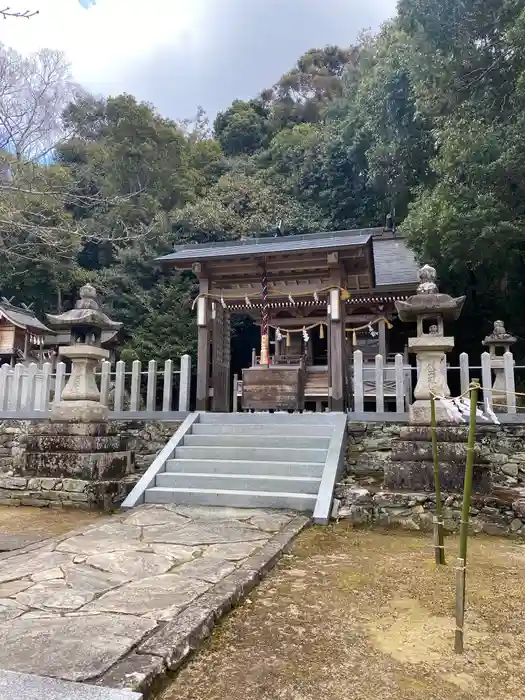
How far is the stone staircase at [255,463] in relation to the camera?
5715 millimetres

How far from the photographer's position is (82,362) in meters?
7.12

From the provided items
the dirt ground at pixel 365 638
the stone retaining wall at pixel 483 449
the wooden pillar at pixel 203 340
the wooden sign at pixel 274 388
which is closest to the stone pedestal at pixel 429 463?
the stone retaining wall at pixel 483 449

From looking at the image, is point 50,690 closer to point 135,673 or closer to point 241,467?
point 135,673

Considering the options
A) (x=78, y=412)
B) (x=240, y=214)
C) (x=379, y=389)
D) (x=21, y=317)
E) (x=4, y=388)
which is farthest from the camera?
(x=240, y=214)

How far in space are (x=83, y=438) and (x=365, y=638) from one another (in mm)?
5103

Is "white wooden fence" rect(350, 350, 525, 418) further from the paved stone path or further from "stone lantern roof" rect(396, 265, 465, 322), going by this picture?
the paved stone path

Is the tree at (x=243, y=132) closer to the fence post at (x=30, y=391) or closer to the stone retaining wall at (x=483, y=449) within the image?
the fence post at (x=30, y=391)

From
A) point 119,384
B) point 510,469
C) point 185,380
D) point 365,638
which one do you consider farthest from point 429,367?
point 119,384

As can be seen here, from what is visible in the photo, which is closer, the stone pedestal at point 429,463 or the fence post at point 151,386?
the stone pedestal at point 429,463

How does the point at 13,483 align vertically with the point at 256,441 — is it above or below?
below

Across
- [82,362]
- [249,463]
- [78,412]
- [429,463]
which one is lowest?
[249,463]

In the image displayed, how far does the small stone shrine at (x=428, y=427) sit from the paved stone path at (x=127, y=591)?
1432mm

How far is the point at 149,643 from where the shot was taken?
7.24 ft

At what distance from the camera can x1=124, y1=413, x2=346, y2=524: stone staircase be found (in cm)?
571
